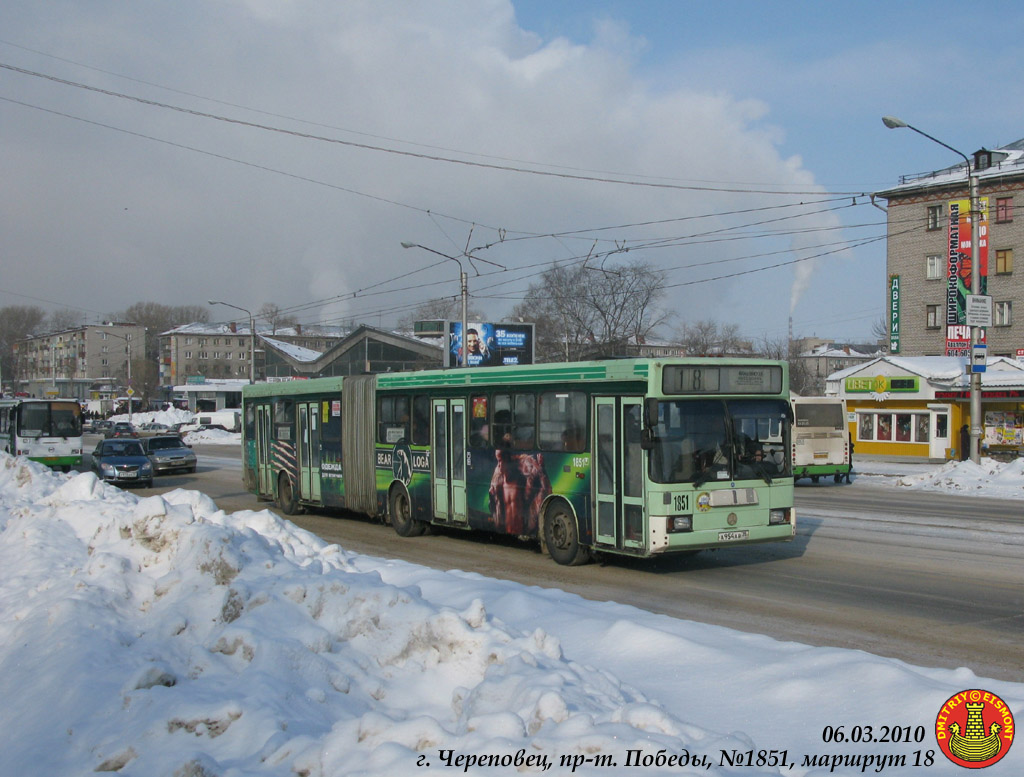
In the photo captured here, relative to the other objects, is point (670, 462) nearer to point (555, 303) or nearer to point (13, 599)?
point (13, 599)

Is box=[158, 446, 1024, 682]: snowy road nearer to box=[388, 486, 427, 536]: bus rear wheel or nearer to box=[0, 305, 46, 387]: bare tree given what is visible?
box=[388, 486, 427, 536]: bus rear wheel

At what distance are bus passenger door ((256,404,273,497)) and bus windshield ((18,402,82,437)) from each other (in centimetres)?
1463

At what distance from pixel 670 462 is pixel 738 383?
1.49 m

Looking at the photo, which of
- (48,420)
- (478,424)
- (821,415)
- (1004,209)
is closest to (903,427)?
(1004,209)

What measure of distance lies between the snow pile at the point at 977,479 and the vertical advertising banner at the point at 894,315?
29011 millimetres

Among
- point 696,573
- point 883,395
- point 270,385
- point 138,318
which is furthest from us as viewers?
point 138,318

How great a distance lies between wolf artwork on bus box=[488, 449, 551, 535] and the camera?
1294cm

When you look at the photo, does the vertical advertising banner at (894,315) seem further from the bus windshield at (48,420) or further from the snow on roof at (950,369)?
the bus windshield at (48,420)

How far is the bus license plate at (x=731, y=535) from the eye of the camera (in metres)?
11.2

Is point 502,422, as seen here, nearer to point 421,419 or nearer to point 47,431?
point 421,419

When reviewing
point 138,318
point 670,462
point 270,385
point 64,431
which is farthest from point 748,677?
point 138,318

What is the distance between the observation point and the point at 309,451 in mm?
19484

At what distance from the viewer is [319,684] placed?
17.1 ft

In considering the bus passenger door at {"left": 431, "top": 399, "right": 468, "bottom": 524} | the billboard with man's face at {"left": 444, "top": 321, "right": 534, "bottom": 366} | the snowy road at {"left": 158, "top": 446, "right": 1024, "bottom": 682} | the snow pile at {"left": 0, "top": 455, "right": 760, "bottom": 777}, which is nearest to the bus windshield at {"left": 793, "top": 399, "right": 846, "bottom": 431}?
the snowy road at {"left": 158, "top": 446, "right": 1024, "bottom": 682}
